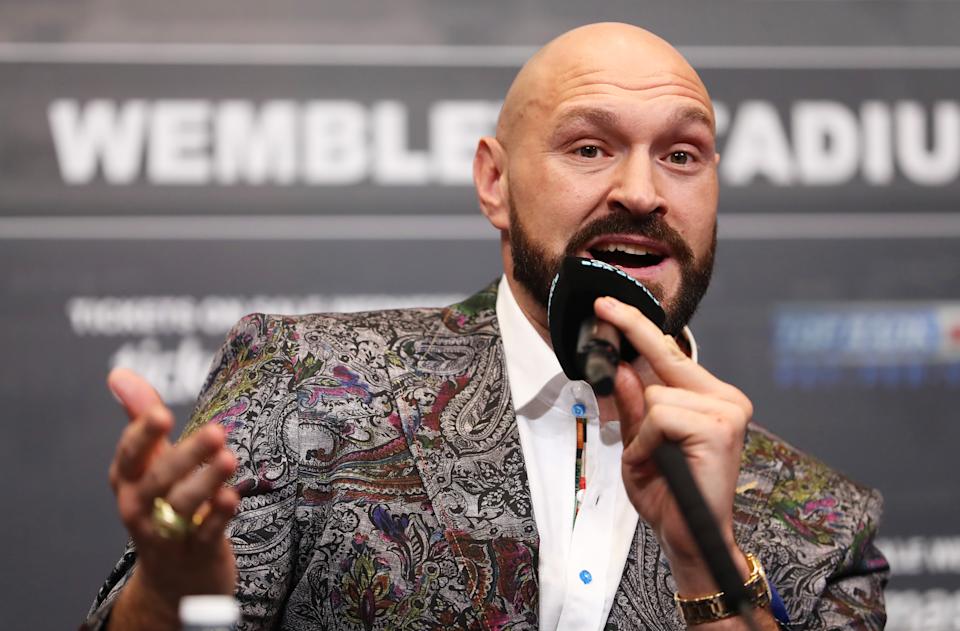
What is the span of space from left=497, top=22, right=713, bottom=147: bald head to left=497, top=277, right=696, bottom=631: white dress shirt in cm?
33

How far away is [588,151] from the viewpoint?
1748mm

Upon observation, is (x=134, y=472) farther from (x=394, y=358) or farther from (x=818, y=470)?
(x=818, y=470)

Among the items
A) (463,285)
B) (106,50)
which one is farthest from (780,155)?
(106,50)

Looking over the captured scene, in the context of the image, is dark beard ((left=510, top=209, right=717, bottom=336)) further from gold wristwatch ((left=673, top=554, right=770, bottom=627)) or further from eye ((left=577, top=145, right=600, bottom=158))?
gold wristwatch ((left=673, top=554, right=770, bottom=627))

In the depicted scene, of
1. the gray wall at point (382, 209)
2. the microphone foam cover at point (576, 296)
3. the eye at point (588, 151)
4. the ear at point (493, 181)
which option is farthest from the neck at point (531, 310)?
the gray wall at point (382, 209)

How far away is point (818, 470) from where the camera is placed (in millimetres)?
1912

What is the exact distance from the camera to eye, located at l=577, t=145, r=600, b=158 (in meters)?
1.74

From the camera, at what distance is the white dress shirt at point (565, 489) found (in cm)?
159

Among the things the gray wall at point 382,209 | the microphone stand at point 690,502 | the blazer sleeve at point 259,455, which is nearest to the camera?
the microphone stand at point 690,502

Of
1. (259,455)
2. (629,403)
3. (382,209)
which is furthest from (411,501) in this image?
(382,209)

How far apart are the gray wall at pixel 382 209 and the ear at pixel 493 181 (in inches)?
28.4

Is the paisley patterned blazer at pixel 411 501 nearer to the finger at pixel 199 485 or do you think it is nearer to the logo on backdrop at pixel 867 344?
the finger at pixel 199 485

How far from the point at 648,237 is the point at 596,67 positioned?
31 centimetres

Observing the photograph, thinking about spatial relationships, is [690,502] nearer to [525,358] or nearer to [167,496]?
[167,496]
